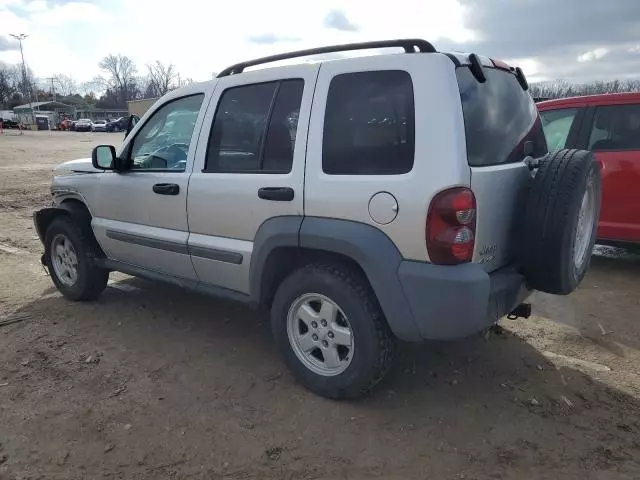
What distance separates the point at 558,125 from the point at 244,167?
4.20 metres

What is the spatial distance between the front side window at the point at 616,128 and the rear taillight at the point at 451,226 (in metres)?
3.73

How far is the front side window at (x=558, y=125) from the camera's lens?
590 cm

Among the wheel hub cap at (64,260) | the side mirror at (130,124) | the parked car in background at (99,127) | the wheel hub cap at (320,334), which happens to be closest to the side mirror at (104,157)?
the side mirror at (130,124)

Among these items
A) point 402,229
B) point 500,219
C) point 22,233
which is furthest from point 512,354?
point 22,233

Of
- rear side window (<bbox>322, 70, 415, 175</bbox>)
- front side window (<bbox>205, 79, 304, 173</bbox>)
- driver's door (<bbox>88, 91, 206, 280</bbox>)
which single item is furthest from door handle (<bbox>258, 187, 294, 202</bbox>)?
driver's door (<bbox>88, 91, 206, 280</bbox>)

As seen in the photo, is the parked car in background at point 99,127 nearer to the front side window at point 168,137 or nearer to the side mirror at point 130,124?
the side mirror at point 130,124

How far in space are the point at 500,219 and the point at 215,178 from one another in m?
1.81

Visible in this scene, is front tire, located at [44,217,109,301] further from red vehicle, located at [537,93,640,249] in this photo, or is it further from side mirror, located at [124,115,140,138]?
red vehicle, located at [537,93,640,249]

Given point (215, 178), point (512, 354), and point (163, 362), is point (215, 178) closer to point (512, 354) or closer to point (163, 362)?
point (163, 362)

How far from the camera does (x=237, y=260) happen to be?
138 inches

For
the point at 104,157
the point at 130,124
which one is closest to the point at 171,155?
the point at 104,157

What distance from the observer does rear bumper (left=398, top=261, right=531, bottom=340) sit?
2635 millimetres

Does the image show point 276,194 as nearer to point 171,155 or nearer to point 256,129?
point 256,129

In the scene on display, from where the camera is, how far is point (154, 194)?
3.98 metres
